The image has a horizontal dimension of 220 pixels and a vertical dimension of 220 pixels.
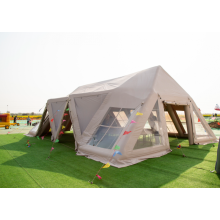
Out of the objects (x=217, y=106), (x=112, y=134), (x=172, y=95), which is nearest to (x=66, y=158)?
(x=112, y=134)

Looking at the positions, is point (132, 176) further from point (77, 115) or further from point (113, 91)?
point (77, 115)

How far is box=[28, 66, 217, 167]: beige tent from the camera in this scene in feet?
16.4

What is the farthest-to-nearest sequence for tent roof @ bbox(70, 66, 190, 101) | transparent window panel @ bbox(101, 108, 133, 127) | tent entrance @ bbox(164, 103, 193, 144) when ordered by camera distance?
tent entrance @ bbox(164, 103, 193, 144) → tent roof @ bbox(70, 66, 190, 101) → transparent window panel @ bbox(101, 108, 133, 127)

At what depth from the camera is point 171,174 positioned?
3824 mm

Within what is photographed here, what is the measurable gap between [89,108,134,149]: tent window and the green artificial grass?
74cm

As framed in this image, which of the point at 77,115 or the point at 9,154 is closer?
the point at 9,154

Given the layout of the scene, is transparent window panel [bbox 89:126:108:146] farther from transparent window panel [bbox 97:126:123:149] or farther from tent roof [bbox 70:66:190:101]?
tent roof [bbox 70:66:190:101]

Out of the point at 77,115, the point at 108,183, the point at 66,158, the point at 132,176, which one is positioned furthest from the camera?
the point at 77,115

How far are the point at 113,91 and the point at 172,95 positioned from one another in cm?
250

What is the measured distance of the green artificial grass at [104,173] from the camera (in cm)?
328

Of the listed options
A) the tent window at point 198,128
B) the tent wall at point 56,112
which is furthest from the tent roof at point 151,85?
the tent wall at point 56,112

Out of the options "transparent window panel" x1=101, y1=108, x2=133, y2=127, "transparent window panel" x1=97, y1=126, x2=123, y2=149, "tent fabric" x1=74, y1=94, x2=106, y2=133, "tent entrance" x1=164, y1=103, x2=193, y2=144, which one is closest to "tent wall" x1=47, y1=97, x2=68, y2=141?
"tent fabric" x1=74, y1=94, x2=106, y2=133

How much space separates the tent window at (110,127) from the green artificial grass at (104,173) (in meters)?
0.74

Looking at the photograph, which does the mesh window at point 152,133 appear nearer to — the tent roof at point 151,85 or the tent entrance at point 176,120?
the tent roof at point 151,85
